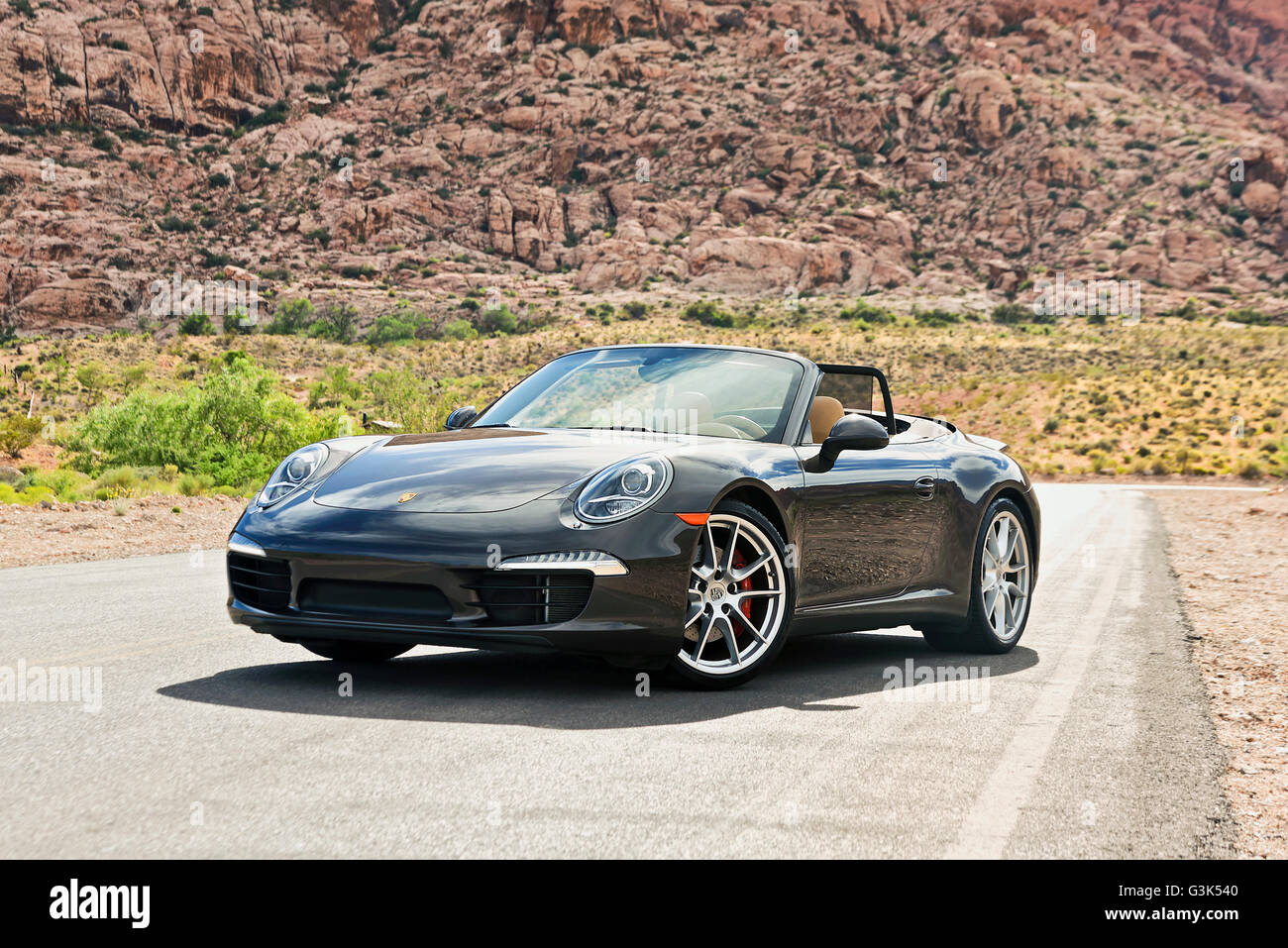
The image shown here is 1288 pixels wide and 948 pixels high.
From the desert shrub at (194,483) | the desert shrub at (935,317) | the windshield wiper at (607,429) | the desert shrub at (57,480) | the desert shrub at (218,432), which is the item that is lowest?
the desert shrub at (935,317)

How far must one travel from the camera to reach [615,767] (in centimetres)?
439

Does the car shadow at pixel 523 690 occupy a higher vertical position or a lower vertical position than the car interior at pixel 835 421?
lower

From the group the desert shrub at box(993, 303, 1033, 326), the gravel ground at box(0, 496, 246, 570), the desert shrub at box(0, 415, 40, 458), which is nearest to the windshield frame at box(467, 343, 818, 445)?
the gravel ground at box(0, 496, 246, 570)

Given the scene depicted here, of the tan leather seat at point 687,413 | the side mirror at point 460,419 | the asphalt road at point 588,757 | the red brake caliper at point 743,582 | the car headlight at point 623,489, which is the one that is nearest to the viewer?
the asphalt road at point 588,757

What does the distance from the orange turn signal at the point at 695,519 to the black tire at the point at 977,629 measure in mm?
2219

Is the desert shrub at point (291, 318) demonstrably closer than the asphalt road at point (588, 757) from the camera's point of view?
No

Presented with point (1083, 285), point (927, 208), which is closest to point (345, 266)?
point (927, 208)

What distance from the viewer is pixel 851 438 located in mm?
6152

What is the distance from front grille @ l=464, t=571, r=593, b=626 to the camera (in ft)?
→ 17.3

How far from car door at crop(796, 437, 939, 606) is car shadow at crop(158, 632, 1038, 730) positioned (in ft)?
1.51

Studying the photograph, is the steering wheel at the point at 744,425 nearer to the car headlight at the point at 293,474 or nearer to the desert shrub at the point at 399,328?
the car headlight at the point at 293,474

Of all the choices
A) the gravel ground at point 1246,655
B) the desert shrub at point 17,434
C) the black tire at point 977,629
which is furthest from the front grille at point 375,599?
the desert shrub at point 17,434

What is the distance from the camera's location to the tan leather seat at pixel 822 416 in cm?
705
